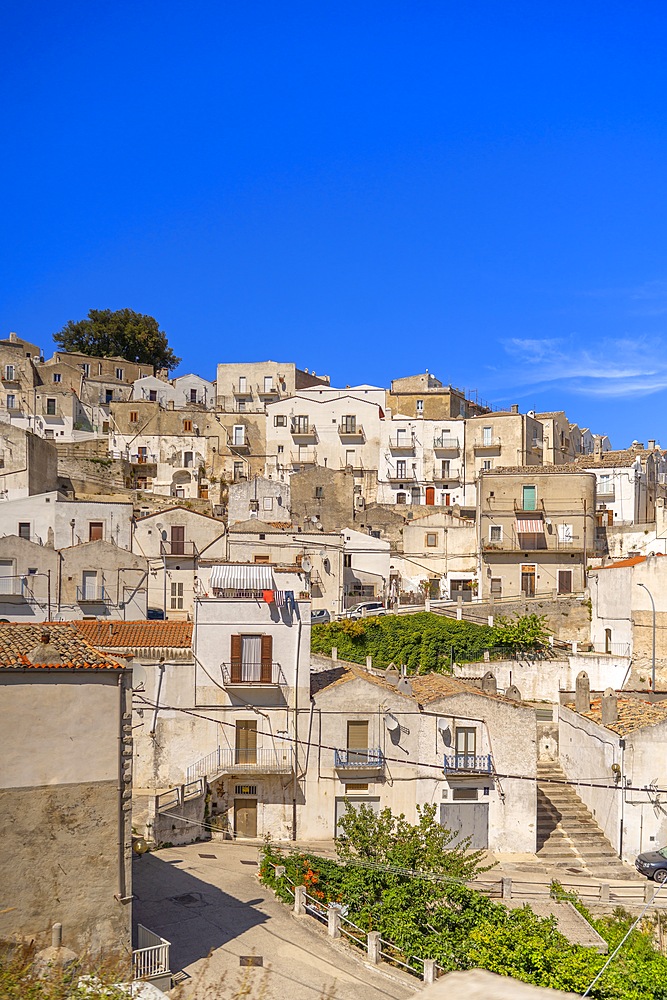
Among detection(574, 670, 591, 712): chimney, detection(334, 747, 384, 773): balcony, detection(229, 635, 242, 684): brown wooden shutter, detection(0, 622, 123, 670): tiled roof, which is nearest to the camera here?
detection(0, 622, 123, 670): tiled roof

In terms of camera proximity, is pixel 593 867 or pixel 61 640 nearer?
pixel 61 640

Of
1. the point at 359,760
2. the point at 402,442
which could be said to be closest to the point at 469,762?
the point at 359,760

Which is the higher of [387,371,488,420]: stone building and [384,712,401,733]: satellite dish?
[387,371,488,420]: stone building

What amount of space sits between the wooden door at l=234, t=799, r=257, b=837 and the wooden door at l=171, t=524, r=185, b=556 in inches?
779

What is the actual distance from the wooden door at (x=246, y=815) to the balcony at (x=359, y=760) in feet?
9.90

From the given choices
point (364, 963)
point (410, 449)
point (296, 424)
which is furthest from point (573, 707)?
point (296, 424)

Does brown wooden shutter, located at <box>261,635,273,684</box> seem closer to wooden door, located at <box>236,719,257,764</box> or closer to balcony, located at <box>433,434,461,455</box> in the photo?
wooden door, located at <box>236,719,257,764</box>

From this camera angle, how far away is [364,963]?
20.9 m

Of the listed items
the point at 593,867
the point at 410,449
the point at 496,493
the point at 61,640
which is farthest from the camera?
the point at 410,449

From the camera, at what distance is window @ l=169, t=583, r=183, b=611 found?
47.1 meters

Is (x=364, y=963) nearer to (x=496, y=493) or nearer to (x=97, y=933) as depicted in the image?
(x=97, y=933)

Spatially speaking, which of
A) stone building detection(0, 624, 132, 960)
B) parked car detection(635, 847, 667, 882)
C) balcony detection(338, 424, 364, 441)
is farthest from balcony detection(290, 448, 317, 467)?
stone building detection(0, 624, 132, 960)

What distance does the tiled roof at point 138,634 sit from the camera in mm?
31016

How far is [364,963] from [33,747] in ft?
30.0
